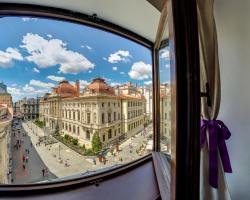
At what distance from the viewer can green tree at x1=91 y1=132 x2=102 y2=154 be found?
1.40m

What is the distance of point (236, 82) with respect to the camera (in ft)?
2.53

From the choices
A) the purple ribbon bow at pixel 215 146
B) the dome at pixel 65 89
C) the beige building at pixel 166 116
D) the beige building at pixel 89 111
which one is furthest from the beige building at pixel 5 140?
the purple ribbon bow at pixel 215 146

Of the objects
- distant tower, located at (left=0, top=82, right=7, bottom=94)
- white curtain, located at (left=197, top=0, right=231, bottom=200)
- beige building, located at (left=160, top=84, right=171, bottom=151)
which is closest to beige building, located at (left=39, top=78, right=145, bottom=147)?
distant tower, located at (left=0, top=82, right=7, bottom=94)

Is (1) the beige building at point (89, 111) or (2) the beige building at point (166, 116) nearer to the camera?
(2) the beige building at point (166, 116)

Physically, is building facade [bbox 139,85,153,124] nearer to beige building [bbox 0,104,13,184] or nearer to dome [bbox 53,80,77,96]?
dome [bbox 53,80,77,96]

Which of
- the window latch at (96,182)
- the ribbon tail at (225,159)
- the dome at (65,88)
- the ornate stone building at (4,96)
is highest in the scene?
the dome at (65,88)

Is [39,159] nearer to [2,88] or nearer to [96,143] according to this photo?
[96,143]

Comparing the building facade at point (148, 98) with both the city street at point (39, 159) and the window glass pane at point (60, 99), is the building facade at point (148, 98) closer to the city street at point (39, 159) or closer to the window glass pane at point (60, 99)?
the window glass pane at point (60, 99)

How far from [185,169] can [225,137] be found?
0.28m

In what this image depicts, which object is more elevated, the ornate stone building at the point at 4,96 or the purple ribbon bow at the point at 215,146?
the ornate stone building at the point at 4,96

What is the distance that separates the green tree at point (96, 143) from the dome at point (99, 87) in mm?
327

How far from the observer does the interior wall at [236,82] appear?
0.73 metres

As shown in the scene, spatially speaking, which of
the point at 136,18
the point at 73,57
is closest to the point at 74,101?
the point at 73,57

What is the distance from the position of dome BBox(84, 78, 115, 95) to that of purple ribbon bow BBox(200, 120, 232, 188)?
0.88 m
